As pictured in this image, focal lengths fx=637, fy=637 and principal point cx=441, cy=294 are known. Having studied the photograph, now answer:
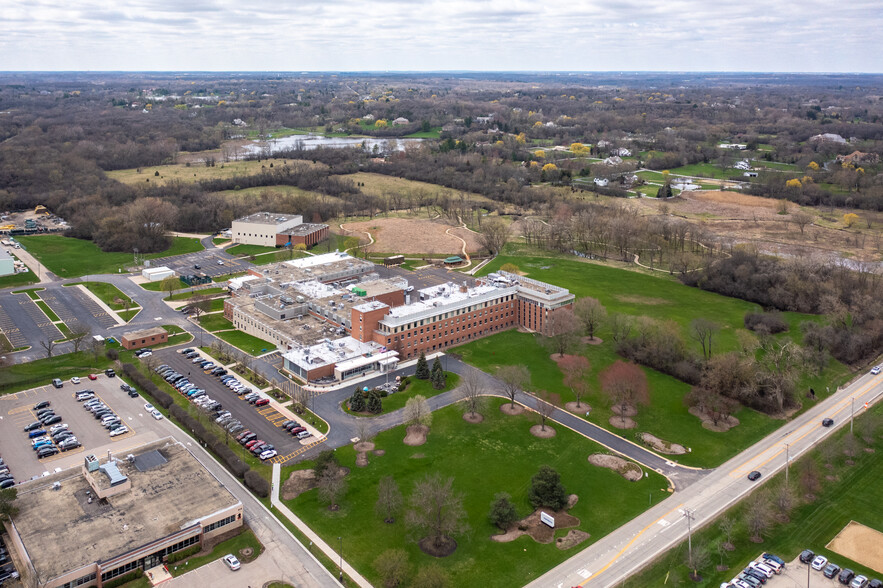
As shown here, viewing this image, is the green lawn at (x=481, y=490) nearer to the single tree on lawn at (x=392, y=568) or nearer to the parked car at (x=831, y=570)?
the single tree on lawn at (x=392, y=568)

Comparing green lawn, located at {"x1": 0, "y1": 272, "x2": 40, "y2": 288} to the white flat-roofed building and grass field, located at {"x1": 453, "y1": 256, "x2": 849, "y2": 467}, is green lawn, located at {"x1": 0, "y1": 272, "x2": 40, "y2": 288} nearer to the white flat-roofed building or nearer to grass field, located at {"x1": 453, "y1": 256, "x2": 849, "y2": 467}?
the white flat-roofed building

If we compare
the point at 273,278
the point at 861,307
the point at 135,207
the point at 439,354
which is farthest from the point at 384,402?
the point at 135,207

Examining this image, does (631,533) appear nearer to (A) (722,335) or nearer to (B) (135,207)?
(A) (722,335)

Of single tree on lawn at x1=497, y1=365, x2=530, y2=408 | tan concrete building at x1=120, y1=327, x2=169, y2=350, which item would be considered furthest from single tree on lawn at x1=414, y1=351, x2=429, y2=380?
tan concrete building at x1=120, y1=327, x2=169, y2=350

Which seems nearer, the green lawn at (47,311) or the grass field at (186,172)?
the green lawn at (47,311)

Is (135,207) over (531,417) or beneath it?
over

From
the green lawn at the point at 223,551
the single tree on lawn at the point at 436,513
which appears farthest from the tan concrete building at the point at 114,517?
the single tree on lawn at the point at 436,513
